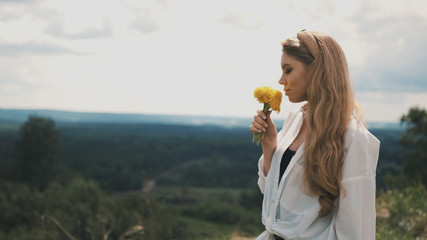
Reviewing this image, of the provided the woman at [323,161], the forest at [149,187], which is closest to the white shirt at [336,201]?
the woman at [323,161]

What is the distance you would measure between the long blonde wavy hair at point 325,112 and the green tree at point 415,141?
640 inches

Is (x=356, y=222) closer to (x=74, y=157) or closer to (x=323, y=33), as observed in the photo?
(x=323, y=33)

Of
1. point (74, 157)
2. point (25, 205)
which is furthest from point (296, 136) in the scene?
point (74, 157)

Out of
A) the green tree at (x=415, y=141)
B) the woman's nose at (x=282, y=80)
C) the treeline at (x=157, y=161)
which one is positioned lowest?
the treeline at (x=157, y=161)

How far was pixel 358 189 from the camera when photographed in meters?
2.03

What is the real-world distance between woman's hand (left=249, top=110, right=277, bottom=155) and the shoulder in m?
0.47

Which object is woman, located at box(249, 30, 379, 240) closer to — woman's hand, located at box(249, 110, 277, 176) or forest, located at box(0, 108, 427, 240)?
woman's hand, located at box(249, 110, 277, 176)

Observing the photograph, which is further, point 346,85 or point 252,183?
point 252,183

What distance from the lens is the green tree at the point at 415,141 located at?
57.8 ft

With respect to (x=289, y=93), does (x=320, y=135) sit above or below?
below

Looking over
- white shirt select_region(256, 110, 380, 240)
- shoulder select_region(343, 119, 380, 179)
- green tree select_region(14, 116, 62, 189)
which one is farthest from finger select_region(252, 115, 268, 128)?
green tree select_region(14, 116, 62, 189)

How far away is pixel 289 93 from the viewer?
227 cm

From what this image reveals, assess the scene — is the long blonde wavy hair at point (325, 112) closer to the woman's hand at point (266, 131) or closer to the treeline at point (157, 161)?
the woman's hand at point (266, 131)

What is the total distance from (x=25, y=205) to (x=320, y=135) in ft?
90.5
